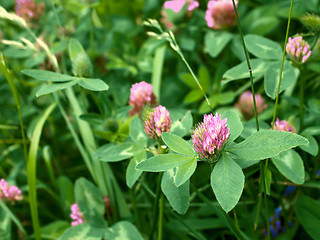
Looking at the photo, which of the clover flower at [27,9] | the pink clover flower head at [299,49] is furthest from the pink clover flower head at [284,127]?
the clover flower at [27,9]

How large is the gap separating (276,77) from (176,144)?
40 cm

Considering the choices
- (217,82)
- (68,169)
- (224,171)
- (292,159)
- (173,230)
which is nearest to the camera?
(224,171)

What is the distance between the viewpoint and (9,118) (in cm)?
179

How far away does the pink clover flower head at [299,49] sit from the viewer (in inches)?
37.8

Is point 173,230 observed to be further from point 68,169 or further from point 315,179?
point 68,169

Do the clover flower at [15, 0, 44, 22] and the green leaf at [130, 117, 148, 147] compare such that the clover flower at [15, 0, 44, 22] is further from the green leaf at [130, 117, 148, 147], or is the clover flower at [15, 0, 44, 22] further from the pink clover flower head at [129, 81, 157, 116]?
the green leaf at [130, 117, 148, 147]

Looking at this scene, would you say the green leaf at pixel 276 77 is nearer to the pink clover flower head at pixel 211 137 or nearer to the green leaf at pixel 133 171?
the pink clover flower head at pixel 211 137

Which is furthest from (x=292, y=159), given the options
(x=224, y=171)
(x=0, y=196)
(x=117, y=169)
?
(x=0, y=196)

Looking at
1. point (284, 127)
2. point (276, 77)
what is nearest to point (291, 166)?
point (284, 127)

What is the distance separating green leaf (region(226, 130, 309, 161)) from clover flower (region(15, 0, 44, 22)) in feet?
4.68

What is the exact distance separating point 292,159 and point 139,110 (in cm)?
50

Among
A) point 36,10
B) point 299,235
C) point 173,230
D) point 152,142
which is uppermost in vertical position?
point 36,10

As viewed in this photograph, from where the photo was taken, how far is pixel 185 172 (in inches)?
29.1

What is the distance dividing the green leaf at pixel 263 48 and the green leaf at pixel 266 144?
0.43m
